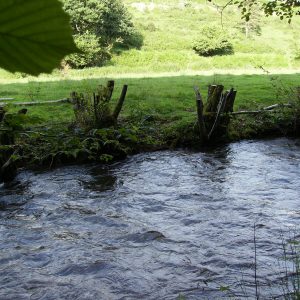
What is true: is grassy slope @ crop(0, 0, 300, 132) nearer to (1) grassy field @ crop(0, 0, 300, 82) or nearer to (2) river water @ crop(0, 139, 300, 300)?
(1) grassy field @ crop(0, 0, 300, 82)

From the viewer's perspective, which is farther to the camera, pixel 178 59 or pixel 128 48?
pixel 128 48

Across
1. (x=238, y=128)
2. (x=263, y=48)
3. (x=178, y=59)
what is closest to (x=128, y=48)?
(x=178, y=59)

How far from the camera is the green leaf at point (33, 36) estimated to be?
0.17 m

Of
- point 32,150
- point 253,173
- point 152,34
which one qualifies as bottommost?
point 253,173

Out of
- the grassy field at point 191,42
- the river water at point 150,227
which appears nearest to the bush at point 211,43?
the grassy field at point 191,42

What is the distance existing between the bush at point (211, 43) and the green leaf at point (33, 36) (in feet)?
157

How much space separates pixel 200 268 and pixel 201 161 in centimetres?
444

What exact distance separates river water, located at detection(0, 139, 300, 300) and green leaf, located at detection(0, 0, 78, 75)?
3.37 m

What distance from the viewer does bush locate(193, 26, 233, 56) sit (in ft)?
153

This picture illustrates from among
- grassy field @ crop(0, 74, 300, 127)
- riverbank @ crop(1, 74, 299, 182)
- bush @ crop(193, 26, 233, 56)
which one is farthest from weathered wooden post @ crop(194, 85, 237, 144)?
bush @ crop(193, 26, 233, 56)

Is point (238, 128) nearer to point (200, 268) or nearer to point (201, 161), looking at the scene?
point (201, 161)

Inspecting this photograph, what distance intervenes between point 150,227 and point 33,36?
5.86m

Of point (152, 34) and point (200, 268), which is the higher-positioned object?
point (152, 34)

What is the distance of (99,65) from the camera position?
123ft
